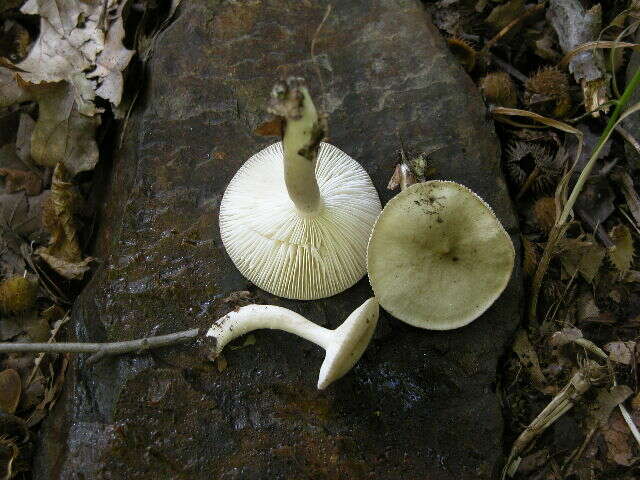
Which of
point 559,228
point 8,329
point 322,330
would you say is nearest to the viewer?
point 322,330

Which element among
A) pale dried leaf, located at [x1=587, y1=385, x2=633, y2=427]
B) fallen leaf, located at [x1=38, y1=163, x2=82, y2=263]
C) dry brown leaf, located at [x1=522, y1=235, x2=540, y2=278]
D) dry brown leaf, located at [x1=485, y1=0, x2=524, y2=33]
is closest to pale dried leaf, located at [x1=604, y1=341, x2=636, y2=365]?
pale dried leaf, located at [x1=587, y1=385, x2=633, y2=427]

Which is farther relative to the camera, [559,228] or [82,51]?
[82,51]

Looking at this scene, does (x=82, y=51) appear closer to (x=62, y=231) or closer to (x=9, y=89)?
(x=9, y=89)

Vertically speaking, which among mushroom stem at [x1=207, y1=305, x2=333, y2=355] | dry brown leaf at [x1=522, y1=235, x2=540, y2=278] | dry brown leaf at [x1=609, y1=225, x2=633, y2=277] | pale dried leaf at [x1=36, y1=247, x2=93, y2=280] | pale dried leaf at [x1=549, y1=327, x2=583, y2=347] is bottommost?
pale dried leaf at [x1=549, y1=327, x2=583, y2=347]

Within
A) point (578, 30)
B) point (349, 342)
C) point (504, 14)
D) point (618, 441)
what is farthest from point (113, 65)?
point (618, 441)

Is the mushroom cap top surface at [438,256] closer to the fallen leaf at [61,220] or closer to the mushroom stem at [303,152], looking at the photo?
the mushroom stem at [303,152]

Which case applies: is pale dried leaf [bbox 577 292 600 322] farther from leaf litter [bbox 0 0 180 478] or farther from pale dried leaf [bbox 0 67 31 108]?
pale dried leaf [bbox 0 67 31 108]
